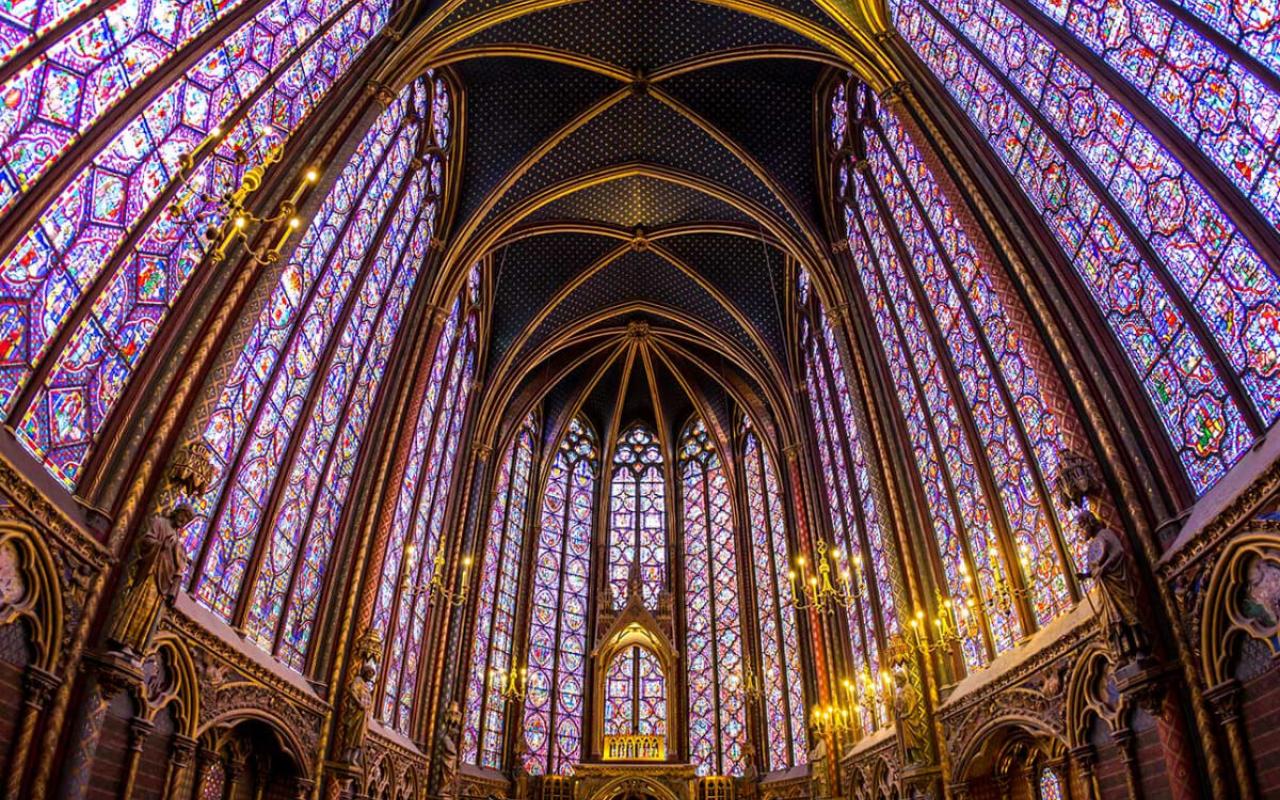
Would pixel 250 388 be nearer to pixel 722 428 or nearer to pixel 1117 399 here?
pixel 1117 399

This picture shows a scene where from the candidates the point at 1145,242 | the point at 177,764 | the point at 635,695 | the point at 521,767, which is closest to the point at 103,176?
the point at 177,764

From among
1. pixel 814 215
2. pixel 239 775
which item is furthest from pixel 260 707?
pixel 814 215

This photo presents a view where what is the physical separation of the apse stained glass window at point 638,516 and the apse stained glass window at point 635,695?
1.94 m

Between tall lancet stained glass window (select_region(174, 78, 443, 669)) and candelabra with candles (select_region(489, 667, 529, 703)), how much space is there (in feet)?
32.5

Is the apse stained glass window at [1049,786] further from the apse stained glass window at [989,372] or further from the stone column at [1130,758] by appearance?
the stone column at [1130,758]

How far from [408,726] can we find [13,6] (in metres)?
16.7

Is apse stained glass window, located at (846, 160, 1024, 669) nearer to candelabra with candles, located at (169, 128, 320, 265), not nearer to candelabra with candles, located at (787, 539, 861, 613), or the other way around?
candelabra with candles, located at (787, 539, 861, 613)

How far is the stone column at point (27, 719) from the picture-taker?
8.27 metres

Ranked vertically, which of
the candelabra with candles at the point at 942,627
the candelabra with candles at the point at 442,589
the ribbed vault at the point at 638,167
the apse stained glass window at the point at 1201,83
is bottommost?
the candelabra with candles at the point at 942,627

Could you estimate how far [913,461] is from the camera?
678 inches

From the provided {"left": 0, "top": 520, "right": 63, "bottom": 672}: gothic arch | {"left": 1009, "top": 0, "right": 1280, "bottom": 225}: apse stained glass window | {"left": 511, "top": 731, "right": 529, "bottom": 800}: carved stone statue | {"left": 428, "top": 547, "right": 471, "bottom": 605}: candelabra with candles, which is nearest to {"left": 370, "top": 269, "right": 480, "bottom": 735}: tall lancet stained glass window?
{"left": 428, "top": 547, "right": 471, "bottom": 605}: candelabra with candles

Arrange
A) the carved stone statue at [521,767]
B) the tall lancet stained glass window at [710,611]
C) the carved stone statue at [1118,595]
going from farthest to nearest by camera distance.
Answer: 1. the tall lancet stained glass window at [710,611]
2. the carved stone statue at [521,767]
3. the carved stone statue at [1118,595]

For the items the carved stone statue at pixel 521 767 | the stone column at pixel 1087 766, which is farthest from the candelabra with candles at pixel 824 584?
the carved stone statue at pixel 521 767

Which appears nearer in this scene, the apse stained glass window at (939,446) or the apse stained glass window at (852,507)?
the apse stained glass window at (939,446)
